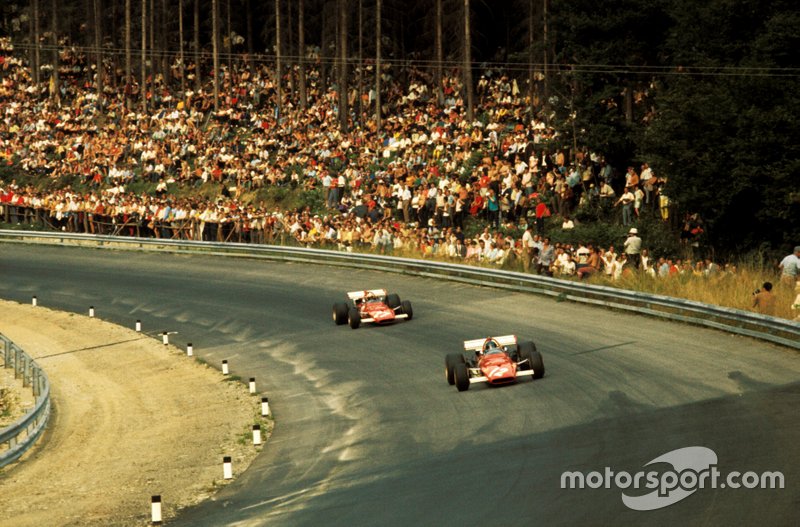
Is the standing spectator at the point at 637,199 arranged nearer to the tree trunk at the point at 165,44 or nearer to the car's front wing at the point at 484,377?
the car's front wing at the point at 484,377

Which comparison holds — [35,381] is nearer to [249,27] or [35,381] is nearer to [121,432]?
[121,432]

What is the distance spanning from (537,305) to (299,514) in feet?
46.1

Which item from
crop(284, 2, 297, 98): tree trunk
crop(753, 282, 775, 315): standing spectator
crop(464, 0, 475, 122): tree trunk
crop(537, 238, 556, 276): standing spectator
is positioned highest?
crop(284, 2, 297, 98): tree trunk

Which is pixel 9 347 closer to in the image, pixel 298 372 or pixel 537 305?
pixel 298 372

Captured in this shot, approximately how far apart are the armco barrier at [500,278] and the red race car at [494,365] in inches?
174

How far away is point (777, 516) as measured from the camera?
12.5m

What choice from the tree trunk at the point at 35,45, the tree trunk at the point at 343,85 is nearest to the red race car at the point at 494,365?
the tree trunk at the point at 343,85

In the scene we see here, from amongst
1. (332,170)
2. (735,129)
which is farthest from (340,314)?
(332,170)

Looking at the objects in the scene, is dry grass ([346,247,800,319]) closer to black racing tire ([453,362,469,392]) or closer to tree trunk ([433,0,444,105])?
black racing tire ([453,362,469,392])

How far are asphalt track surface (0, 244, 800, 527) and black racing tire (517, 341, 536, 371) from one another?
393mm

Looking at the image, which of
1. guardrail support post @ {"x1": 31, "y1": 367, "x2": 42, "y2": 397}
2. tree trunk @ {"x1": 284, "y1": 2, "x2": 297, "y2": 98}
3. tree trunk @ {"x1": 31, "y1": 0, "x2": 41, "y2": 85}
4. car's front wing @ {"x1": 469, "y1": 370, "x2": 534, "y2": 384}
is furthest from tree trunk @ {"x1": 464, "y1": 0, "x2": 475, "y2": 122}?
tree trunk @ {"x1": 31, "y1": 0, "x2": 41, "y2": 85}

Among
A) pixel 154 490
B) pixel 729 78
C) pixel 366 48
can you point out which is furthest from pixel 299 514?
pixel 366 48

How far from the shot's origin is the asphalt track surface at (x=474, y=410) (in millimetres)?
14141

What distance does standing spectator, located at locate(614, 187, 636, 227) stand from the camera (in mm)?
33594
